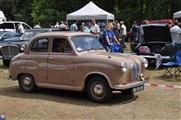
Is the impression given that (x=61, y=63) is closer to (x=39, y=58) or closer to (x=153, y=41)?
(x=39, y=58)

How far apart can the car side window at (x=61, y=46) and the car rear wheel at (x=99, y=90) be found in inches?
40.5

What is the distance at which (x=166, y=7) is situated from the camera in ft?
152

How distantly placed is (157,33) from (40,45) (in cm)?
839

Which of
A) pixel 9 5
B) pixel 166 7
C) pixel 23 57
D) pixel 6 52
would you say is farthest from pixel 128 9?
pixel 23 57

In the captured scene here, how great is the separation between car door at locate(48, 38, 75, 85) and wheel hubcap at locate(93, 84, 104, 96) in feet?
2.15

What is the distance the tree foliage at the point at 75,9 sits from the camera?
4679cm

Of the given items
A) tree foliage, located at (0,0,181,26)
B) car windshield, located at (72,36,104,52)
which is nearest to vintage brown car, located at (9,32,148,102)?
car windshield, located at (72,36,104,52)

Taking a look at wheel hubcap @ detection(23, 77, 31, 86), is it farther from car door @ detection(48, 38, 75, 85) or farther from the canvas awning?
the canvas awning

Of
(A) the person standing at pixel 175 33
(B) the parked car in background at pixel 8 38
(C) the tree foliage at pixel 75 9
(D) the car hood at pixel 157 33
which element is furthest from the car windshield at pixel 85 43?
(C) the tree foliage at pixel 75 9

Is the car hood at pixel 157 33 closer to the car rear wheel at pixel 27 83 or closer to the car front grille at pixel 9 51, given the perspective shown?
the car front grille at pixel 9 51

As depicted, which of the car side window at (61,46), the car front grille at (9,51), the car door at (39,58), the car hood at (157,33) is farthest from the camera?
the car hood at (157,33)

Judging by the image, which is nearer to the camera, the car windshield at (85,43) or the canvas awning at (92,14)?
the car windshield at (85,43)

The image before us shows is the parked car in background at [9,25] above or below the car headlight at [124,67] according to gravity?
below

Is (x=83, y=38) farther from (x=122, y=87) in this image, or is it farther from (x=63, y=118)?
(x=63, y=118)
